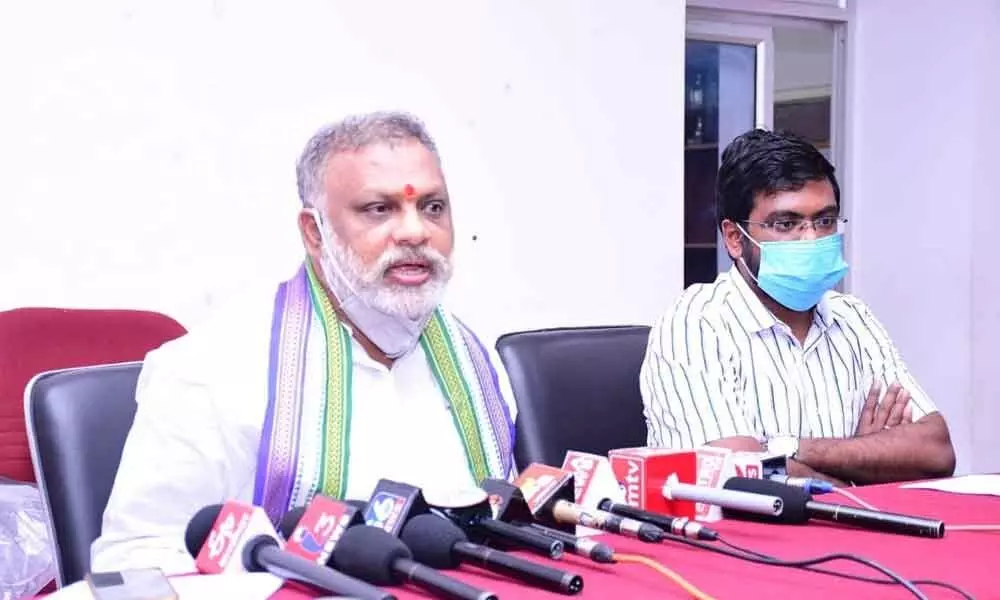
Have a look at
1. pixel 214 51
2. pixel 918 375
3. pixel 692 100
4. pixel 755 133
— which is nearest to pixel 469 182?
pixel 214 51

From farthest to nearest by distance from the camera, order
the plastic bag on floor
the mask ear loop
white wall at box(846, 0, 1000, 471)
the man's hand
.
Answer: white wall at box(846, 0, 1000, 471), the mask ear loop, the man's hand, the plastic bag on floor

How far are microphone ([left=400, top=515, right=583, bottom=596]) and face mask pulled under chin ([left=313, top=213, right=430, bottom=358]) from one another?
675 mm

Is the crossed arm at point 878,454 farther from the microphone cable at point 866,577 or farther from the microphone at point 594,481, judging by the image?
the microphone cable at point 866,577

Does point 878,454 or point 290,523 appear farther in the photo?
point 878,454

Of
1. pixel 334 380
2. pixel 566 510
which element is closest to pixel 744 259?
pixel 334 380

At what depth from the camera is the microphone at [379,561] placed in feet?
3.62

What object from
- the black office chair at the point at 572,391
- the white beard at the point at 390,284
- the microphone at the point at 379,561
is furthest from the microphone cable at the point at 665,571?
the black office chair at the point at 572,391

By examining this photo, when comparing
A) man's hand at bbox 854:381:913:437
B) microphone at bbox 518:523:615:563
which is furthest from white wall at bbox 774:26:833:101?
microphone at bbox 518:523:615:563

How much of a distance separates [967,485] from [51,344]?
1.86 meters

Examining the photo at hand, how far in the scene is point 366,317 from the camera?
1.85 metres

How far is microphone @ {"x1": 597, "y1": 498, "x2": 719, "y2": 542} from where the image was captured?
1.32 metres

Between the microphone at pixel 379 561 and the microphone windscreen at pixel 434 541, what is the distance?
31mm

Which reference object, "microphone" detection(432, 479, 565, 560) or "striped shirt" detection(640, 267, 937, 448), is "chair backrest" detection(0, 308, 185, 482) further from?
"microphone" detection(432, 479, 565, 560)

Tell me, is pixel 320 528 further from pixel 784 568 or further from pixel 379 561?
pixel 784 568
